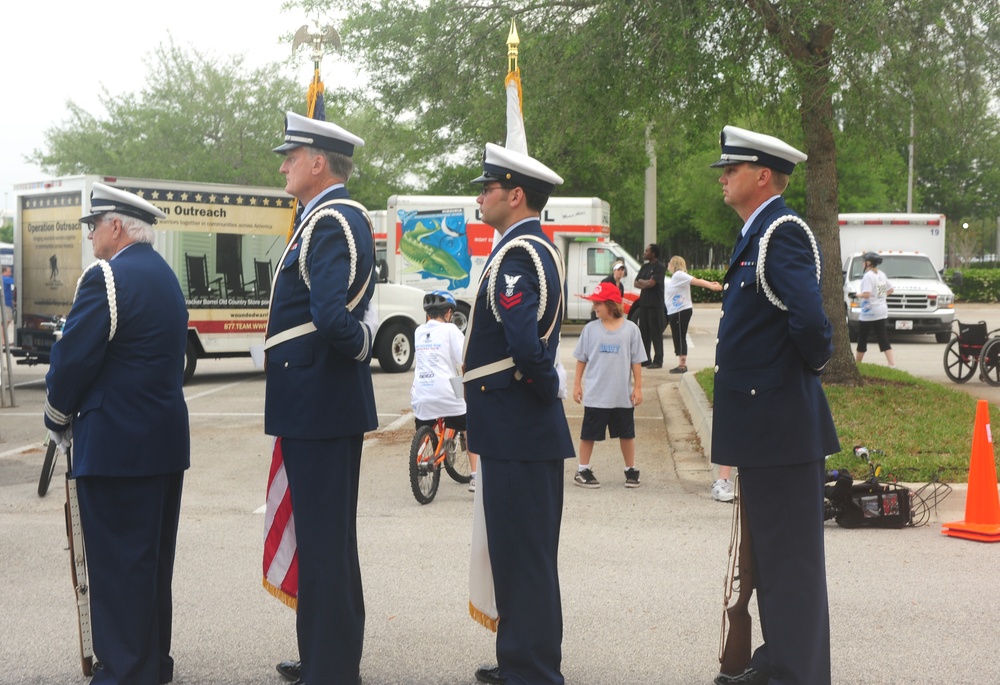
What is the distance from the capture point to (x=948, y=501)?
7.95m

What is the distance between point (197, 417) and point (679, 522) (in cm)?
725

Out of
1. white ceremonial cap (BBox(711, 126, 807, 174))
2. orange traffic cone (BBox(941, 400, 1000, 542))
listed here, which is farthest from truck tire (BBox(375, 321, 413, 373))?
white ceremonial cap (BBox(711, 126, 807, 174))

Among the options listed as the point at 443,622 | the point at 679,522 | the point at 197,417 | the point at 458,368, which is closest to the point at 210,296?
the point at 197,417

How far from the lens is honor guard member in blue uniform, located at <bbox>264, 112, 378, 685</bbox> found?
4305mm

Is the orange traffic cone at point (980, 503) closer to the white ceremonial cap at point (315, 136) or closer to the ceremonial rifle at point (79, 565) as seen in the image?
the white ceremonial cap at point (315, 136)

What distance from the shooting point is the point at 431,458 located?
8578mm

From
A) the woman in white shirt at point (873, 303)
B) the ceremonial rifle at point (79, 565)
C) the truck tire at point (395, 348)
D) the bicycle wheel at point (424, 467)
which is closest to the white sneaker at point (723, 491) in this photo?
the bicycle wheel at point (424, 467)

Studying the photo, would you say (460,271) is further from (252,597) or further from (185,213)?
(252,597)

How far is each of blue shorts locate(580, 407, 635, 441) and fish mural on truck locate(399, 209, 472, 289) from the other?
15.2 meters

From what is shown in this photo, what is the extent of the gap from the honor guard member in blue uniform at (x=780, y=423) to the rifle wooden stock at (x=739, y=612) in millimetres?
219

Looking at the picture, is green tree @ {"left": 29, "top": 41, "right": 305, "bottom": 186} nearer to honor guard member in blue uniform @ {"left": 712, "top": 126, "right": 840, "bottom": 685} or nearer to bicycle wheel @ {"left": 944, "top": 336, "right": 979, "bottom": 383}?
bicycle wheel @ {"left": 944, "top": 336, "right": 979, "bottom": 383}

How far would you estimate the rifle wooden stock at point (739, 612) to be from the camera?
4430mm

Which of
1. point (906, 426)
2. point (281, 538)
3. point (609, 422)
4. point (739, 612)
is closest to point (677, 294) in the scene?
point (906, 426)

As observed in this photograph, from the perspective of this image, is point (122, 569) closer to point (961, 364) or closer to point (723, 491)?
point (723, 491)
